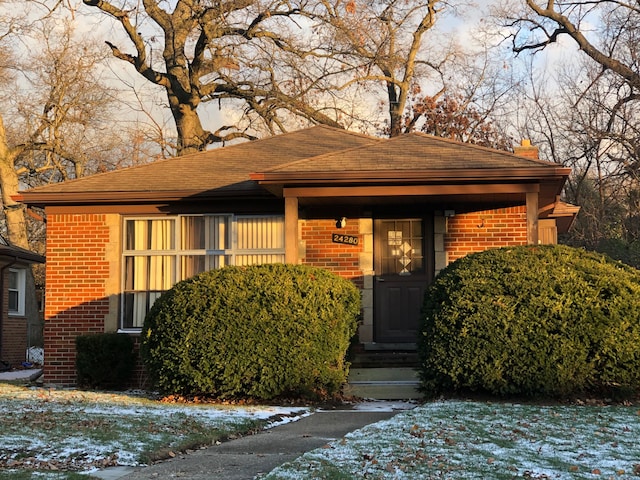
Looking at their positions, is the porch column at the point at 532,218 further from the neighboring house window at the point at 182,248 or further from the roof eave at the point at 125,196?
the roof eave at the point at 125,196

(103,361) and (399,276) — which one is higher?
(399,276)

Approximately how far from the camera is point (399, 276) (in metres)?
12.6

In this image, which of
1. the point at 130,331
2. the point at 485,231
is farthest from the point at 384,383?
the point at 130,331

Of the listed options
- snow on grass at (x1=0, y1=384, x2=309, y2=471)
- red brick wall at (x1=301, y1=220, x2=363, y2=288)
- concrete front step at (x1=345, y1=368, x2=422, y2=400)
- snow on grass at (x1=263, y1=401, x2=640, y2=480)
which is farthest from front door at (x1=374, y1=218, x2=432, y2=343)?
snow on grass at (x1=263, y1=401, x2=640, y2=480)

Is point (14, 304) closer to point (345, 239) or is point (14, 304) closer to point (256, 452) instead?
point (345, 239)

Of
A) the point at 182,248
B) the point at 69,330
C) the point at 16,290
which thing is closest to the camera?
the point at 69,330

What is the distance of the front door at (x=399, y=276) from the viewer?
1246cm

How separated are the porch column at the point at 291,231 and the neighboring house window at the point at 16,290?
547 inches

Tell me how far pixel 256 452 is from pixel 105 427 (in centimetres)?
159

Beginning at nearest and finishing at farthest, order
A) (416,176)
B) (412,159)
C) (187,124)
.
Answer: (416,176) → (412,159) → (187,124)

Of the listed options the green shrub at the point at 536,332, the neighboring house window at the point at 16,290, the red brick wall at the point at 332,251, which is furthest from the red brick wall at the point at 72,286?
the neighboring house window at the point at 16,290

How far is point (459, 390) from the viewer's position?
30.4 feet

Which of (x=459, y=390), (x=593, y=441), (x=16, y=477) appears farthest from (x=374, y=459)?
(x=459, y=390)

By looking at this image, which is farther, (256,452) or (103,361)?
(103,361)
